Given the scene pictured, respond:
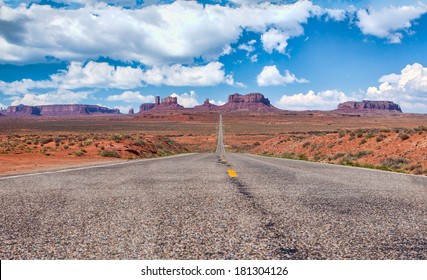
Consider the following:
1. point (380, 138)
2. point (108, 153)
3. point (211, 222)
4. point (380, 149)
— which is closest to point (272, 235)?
point (211, 222)

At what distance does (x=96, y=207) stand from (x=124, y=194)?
1137 mm

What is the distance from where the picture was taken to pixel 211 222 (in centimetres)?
398

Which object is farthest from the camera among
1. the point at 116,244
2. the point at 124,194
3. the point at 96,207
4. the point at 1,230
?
the point at 124,194

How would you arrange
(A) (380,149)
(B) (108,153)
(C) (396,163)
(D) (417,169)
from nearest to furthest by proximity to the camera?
(D) (417,169)
(C) (396,163)
(A) (380,149)
(B) (108,153)

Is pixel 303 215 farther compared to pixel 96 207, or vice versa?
pixel 96 207

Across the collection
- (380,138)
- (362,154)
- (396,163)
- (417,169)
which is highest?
(380,138)

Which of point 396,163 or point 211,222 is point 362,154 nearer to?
point 396,163

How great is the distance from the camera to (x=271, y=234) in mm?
3508

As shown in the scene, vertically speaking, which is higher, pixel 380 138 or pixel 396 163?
pixel 380 138

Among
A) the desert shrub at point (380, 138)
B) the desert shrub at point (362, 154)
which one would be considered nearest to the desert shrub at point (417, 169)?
the desert shrub at point (362, 154)

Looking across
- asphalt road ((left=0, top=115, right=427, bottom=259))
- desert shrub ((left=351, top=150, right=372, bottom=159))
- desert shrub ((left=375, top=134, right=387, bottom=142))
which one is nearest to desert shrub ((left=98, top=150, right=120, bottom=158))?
desert shrub ((left=351, top=150, right=372, bottom=159))

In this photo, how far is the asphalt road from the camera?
302cm
